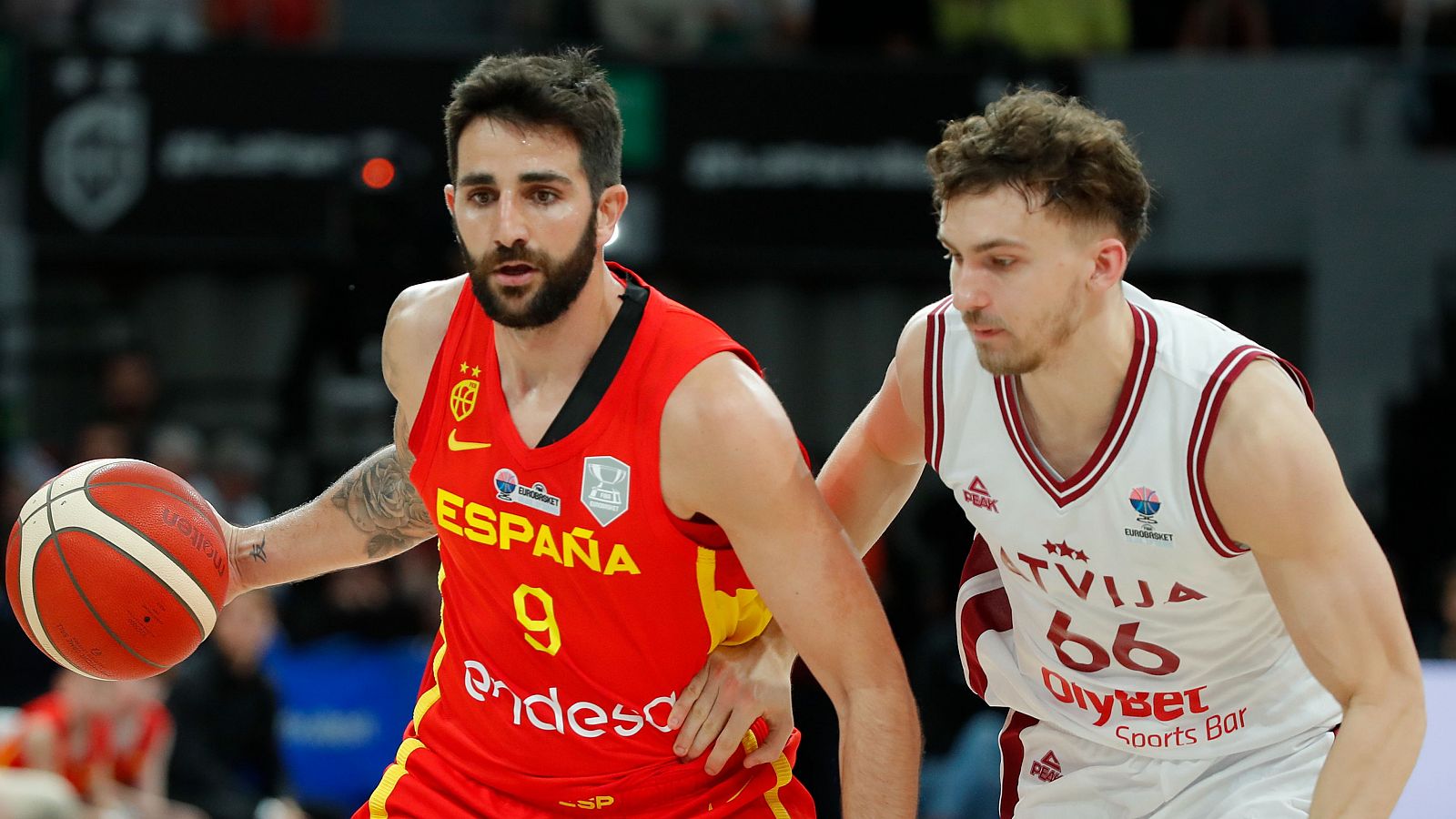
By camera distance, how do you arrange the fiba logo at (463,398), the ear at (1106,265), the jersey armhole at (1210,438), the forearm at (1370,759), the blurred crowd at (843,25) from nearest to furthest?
the forearm at (1370,759) < the jersey armhole at (1210,438) < the ear at (1106,265) < the fiba logo at (463,398) < the blurred crowd at (843,25)

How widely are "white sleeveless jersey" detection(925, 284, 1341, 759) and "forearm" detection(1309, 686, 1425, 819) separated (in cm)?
37

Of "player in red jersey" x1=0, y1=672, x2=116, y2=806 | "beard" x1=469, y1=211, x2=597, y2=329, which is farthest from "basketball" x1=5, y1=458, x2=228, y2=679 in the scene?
"player in red jersey" x1=0, y1=672, x2=116, y2=806

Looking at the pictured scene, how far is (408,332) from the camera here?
4105 mm

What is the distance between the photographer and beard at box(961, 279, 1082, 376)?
3443 mm

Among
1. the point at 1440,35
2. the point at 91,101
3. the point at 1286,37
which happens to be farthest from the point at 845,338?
the point at 91,101

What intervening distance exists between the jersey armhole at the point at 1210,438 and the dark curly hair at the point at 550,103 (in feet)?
4.21

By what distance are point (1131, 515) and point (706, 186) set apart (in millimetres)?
7546

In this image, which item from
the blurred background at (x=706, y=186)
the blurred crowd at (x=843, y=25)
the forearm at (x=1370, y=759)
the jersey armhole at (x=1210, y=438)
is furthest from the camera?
the blurred crowd at (x=843, y=25)

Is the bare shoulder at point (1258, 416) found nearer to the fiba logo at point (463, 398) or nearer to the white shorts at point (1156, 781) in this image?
the white shorts at point (1156, 781)

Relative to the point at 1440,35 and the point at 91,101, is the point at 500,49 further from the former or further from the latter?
the point at 1440,35

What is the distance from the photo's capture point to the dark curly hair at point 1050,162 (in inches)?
135

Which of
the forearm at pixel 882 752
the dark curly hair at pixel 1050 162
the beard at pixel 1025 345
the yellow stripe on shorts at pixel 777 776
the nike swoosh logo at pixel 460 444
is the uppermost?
the dark curly hair at pixel 1050 162

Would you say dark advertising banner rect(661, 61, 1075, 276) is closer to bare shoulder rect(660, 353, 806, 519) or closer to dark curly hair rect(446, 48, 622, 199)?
dark curly hair rect(446, 48, 622, 199)

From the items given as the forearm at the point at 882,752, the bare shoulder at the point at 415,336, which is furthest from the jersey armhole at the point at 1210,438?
the bare shoulder at the point at 415,336
